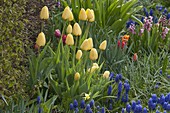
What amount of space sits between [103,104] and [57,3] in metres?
1.36

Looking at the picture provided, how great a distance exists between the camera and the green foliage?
3.22 meters

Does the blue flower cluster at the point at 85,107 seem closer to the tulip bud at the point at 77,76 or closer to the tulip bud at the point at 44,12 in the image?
Answer: the tulip bud at the point at 77,76

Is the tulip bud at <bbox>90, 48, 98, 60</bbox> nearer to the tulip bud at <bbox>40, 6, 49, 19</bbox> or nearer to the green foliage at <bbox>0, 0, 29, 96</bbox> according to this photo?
the tulip bud at <bbox>40, 6, 49, 19</bbox>

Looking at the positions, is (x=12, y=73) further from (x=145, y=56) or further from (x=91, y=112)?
(x=145, y=56)

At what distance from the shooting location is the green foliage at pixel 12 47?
3221 millimetres

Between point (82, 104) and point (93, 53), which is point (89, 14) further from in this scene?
point (82, 104)

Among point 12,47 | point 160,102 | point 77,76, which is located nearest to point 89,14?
point 77,76

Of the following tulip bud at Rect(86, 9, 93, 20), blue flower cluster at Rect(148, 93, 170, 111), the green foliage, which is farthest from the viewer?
tulip bud at Rect(86, 9, 93, 20)

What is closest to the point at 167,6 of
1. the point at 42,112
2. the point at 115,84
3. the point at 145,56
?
the point at 145,56

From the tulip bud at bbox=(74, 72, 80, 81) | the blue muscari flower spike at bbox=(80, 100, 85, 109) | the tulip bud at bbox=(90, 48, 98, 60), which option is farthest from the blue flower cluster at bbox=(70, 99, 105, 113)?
the tulip bud at bbox=(90, 48, 98, 60)

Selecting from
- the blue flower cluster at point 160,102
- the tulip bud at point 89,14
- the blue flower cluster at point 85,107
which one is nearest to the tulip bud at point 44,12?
the tulip bud at point 89,14

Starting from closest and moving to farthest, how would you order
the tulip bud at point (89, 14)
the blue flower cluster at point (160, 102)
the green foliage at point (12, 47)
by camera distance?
the green foliage at point (12, 47), the blue flower cluster at point (160, 102), the tulip bud at point (89, 14)

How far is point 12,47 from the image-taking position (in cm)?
335

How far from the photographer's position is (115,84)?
3.81m
